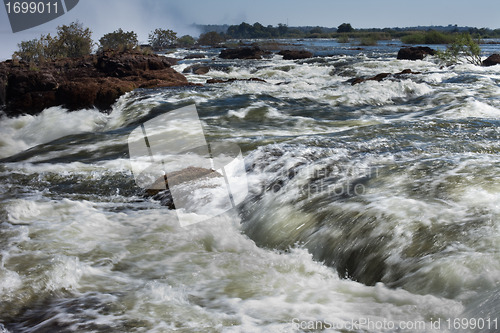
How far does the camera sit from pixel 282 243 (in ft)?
9.98

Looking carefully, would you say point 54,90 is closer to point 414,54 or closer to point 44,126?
point 44,126

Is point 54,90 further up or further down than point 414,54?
further down

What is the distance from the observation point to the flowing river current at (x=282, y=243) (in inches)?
82.4

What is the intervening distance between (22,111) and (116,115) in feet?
9.41

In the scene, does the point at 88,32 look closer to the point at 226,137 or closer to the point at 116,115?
the point at 116,115

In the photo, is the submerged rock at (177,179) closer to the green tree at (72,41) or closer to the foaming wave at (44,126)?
the foaming wave at (44,126)

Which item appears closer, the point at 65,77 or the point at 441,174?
the point at 441,174

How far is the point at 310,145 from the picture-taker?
5.15m

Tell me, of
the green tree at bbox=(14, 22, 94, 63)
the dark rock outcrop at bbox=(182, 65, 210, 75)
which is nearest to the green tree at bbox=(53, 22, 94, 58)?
the green tree at bbox=(14, 22, 94, 63)

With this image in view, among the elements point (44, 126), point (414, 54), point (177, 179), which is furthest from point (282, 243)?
point (414, 54)

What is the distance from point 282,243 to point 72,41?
25.3 m

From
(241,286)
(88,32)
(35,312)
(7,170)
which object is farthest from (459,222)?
(88,32)

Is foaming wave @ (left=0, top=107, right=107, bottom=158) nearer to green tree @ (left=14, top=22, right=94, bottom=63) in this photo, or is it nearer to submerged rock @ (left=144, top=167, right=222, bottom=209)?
submerged rock @ (left=144, top=167, right=222, bottom=209)

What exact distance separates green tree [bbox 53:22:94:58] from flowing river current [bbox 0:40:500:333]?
21.0 m
